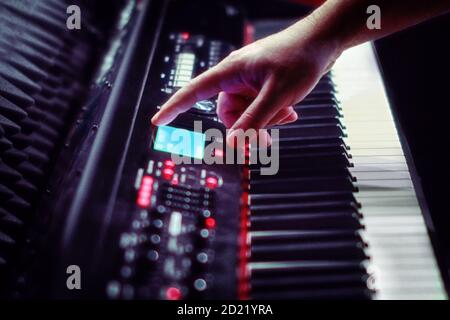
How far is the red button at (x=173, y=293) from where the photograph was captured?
0.79 metres

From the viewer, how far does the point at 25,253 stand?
3.44ft

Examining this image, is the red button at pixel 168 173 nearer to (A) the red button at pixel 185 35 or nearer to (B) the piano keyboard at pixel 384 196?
(B) the piano keyboard at pixel 384 196

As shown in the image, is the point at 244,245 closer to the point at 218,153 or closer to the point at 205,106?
the point at 218,153

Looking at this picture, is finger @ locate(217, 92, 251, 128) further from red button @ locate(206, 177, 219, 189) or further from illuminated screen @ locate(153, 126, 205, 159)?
red button @ locate(206, 177, 219, 189)

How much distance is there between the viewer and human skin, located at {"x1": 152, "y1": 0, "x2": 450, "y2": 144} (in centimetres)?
101

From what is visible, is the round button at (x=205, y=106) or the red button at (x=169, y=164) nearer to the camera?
the red button at (x=169, y=164)

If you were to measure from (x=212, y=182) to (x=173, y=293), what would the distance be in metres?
0.28

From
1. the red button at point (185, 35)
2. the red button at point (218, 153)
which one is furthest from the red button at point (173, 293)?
the red button at point (185, 35)

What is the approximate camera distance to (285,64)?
1.01m

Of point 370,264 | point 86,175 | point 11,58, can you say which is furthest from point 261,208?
point 11,58

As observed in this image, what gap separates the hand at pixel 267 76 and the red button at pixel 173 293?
A: 1.23 ft

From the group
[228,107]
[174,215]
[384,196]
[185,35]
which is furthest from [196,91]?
[384,196]

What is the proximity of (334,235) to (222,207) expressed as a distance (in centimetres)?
26

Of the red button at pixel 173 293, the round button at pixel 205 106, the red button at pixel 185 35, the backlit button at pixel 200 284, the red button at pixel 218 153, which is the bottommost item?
the red button at pixel 173 293
